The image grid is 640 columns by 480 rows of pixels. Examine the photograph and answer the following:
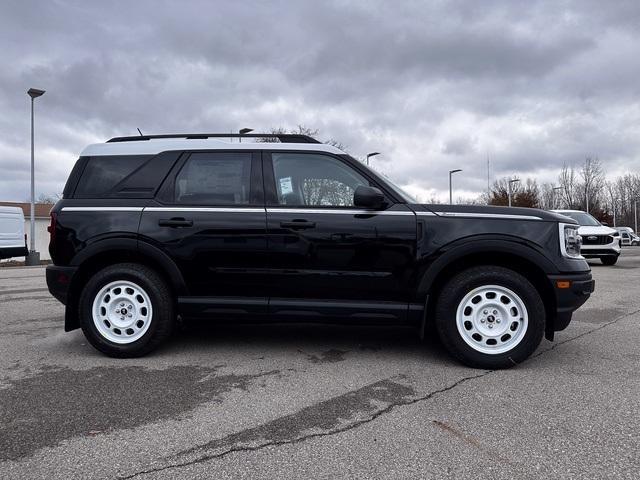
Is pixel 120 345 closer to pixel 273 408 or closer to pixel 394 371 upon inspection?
pixel 273 408

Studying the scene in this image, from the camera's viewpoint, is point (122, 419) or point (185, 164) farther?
point (185, 164)

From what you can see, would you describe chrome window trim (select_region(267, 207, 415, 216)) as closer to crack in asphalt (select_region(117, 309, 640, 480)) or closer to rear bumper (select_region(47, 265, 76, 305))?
crack in asphalt (select_region(117, 309, 640, 480))

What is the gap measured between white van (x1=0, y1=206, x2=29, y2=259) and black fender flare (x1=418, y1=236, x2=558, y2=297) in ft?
51.7

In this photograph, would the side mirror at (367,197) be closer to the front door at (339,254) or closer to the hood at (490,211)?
the front door at (339,254)

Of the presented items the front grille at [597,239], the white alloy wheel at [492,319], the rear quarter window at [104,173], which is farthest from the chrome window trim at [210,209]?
the front grille at [597,239]

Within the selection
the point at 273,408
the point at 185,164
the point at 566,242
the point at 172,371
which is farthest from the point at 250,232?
the point at 566,242

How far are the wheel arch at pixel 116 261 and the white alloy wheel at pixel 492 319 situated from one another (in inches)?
93.5

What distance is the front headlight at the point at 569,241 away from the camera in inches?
150

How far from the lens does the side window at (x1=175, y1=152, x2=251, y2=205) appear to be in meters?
4.08

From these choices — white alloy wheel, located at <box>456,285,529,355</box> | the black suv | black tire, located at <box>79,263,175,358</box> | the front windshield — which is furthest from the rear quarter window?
the front windshield

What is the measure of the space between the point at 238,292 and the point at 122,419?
1441mm

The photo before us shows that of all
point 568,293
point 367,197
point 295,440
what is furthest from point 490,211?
point 295,440

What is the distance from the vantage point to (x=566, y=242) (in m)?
3.87

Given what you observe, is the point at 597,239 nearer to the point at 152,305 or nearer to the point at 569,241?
the point at 569,241
